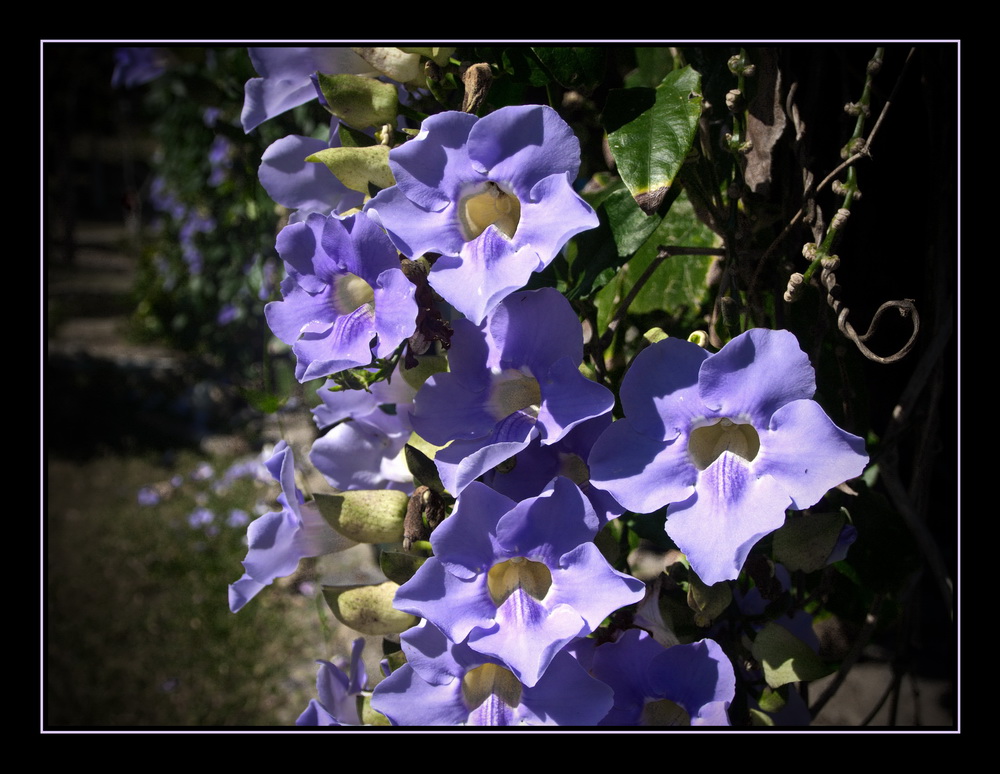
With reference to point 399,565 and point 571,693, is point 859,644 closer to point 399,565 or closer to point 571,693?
point 571,693

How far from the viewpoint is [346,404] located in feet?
2.77

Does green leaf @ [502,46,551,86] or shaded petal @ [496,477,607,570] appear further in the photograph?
green leaf @ [502,46,551,86]

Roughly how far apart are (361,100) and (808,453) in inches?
19.5

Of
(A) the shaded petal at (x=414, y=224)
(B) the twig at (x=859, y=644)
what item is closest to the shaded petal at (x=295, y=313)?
(A) the shaded petal at (x=414, y=224)

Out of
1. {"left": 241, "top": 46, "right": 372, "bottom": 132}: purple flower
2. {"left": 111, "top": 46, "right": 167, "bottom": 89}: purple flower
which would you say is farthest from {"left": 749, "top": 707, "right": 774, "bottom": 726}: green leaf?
{"left": 111, "top": 46, "right": 167, "bottom": 89}: purple flower

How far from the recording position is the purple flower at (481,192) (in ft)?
1.91

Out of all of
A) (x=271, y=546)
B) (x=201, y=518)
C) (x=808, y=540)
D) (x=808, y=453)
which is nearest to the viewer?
(x=808, y=453)

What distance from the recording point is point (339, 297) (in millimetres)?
689

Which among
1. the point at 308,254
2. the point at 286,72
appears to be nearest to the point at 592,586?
the point at 308,254

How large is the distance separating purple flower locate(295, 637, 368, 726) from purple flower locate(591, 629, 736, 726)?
0.30m

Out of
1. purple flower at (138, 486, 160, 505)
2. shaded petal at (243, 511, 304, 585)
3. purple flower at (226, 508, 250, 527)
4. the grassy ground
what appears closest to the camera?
shaded petal at (243, 511, 304, 585)

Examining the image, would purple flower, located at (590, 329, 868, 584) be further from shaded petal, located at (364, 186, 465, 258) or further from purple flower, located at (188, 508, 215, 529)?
purple flower, located at (188, 508, 215, 529)

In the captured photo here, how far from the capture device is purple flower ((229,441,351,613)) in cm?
76
